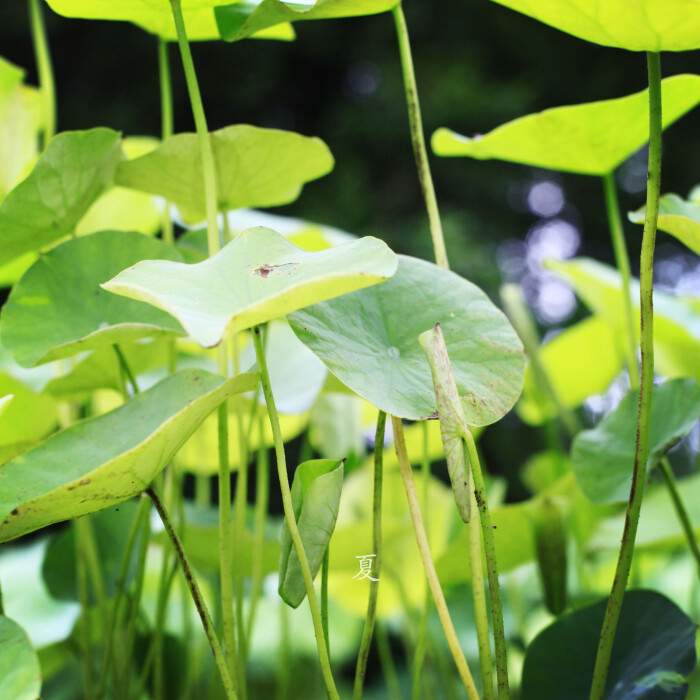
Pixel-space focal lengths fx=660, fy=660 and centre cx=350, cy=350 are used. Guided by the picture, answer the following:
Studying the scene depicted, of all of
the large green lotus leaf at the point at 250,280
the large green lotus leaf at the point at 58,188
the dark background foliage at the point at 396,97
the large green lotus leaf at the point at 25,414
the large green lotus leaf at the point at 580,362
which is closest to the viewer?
the large green lotus leaf at the point at 250,280

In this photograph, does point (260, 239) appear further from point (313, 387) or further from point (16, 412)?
point (16, 412)

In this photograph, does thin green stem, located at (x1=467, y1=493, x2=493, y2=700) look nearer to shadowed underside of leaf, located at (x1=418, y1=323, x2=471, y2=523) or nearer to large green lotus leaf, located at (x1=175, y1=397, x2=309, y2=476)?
shadowed underside of leaf, located at (x1=418, y1=323, x2=471, y2=523)

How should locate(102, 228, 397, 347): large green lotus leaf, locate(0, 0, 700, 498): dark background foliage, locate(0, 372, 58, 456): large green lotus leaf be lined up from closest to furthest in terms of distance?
locate(102, 228, 397, 347): large green lotus leaf < locate(0, 372, 58, 456): large green lotus leaf < locate(0, 0, 700, 498): dark background foliage

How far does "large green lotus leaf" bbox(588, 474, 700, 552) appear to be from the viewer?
1.23ft

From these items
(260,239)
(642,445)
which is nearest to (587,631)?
(642,445)

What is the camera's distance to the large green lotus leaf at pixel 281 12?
8.6 inches

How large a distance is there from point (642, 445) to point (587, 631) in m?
0.11

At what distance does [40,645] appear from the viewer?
0.35 metres

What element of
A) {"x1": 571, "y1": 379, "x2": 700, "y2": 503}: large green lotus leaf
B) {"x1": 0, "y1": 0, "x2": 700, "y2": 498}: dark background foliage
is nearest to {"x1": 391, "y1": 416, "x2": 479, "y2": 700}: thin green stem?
{"x1": 571, "y1": 379, "x2": 700, "y2": 503}: large green lotus leaf

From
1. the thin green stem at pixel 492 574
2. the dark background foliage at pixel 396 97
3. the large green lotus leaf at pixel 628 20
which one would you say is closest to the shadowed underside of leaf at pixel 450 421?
the thin green stem at pixel 492 574

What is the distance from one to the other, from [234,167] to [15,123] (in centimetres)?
19

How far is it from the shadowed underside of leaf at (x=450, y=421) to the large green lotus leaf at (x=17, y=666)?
0.42 ft

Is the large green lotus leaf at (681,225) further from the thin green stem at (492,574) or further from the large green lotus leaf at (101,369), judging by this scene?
the large green lotus leaf at (101,369)

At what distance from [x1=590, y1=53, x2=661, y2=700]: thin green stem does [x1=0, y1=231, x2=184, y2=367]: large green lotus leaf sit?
6.9 inches
